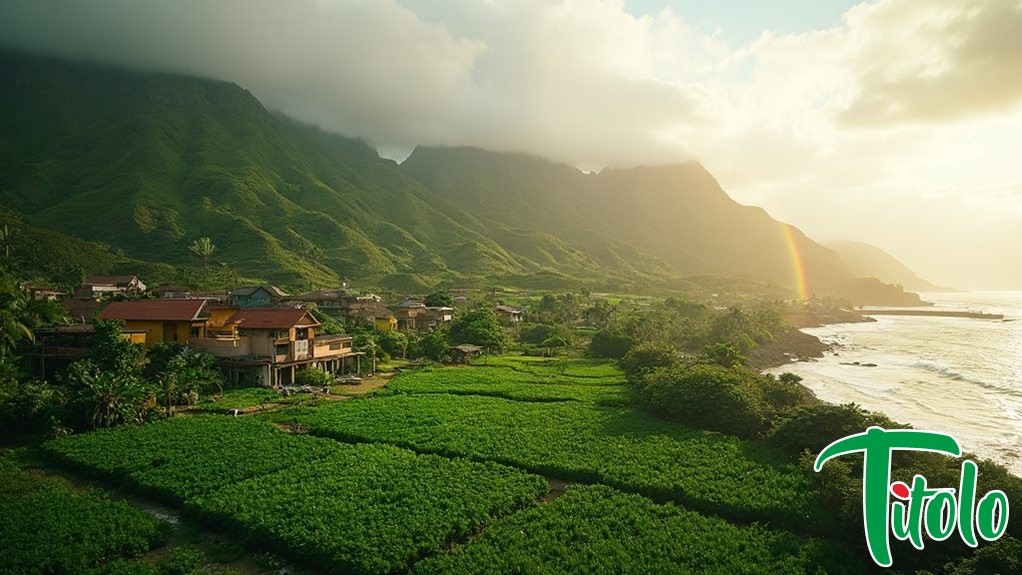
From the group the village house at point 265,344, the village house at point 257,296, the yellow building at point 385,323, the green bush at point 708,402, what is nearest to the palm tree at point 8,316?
the village house at point 265,344

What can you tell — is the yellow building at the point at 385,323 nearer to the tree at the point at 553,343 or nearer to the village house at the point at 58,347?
the tree at the point at 553,343

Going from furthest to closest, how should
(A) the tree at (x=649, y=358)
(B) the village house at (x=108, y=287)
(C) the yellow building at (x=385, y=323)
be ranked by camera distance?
(B) the village house at (x=108, y=287) < (C) the yellow building at (x=385, y=323) < (A) the tree at (x=649, y=358)

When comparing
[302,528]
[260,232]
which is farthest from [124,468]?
[260,232]

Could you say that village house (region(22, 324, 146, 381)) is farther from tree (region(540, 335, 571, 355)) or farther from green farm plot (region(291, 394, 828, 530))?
tree (region(540, 335, 571, 355))

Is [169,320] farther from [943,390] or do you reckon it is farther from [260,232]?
[260,232]

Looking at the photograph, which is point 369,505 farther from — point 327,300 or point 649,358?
point 327,300

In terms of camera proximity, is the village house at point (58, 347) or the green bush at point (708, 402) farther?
the village house at point (58, 347)

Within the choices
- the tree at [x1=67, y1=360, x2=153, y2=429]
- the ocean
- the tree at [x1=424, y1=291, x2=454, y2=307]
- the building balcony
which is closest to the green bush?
the ocean
